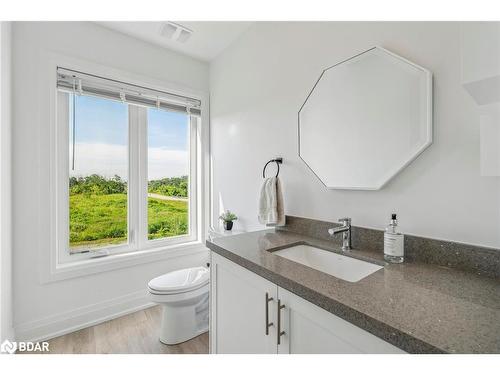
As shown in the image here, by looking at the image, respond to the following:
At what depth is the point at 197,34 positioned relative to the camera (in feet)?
6.62

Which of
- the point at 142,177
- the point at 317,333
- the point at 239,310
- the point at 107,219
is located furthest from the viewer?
the point at 142,177

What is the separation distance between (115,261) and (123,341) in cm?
60

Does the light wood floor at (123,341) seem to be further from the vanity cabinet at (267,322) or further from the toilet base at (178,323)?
the vanity cabinet at (267,322)

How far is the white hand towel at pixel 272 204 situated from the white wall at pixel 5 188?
1546mm

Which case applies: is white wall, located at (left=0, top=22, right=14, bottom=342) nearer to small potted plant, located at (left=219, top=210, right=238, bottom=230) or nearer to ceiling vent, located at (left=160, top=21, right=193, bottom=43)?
ceiling vent, located at (left=160, top=21, right=193, bottom=43)

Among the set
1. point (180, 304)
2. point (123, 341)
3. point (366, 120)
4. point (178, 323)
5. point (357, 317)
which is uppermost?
point (366, 120)

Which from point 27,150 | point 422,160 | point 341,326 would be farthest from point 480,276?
point 27,150

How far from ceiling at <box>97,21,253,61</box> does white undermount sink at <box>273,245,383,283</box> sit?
70.5 inches

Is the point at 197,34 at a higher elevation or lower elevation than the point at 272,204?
higher

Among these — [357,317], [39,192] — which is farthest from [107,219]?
[357,317]

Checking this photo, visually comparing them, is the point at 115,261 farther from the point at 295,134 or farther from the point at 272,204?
the point at 295,134

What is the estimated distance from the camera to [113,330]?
5.94 feet
